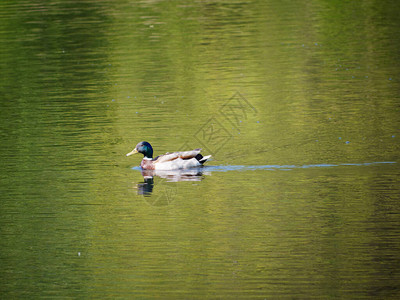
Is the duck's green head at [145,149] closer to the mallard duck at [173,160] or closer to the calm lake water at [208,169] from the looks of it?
the mallard duck at [173,160]

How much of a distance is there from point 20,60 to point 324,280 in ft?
75.8

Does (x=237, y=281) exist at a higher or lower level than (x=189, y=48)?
lower

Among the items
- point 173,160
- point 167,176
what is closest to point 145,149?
point 173,160

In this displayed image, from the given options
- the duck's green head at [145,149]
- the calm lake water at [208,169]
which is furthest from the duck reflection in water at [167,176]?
the duck's green head at [145,149]

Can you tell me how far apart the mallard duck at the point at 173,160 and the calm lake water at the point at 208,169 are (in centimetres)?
29

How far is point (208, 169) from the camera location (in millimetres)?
15922

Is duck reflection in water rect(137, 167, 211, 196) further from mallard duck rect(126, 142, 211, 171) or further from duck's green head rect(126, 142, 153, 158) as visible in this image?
duck's green head rect(126, 142, 153, 158)

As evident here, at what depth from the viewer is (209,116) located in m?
20.5

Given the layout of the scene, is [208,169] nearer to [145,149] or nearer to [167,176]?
[167,176]

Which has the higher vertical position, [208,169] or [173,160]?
[173,160]

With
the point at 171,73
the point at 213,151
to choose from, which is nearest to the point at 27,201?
the point at 213,151

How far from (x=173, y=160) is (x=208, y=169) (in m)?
0.78

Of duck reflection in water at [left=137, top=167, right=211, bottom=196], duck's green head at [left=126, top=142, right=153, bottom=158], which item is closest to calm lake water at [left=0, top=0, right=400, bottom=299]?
duck reflection in water at [left=137, top=167, right=211, bottom=196]

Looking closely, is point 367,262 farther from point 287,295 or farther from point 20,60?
point 20,60
